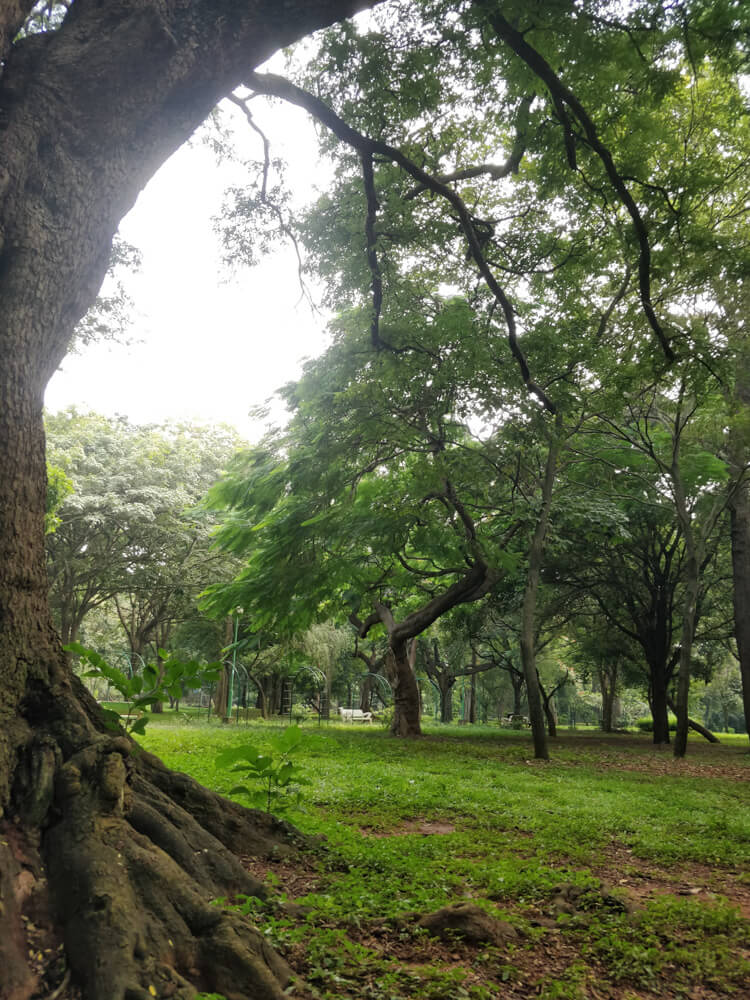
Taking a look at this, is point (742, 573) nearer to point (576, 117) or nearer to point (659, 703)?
point (659, 703)

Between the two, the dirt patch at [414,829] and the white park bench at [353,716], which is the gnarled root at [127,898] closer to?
→ the dirt patch at [414,829]

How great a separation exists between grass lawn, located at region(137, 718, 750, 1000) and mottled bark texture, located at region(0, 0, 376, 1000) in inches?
16.2

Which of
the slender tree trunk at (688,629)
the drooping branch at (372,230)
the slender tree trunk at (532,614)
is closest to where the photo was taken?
the drooping branch at (372,230)

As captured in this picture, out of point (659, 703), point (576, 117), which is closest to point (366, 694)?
point (659, 703)

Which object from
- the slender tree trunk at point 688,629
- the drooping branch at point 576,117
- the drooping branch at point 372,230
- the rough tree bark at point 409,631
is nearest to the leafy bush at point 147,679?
the drooping branch at point 372,230

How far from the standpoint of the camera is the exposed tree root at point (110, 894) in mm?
1924

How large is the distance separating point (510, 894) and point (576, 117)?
5.75m

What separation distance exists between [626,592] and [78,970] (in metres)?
18.8

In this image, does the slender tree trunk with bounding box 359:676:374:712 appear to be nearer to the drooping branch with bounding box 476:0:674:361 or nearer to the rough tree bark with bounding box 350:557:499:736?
the rough tree bark with bounding box 350:557:499:736

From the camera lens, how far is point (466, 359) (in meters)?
8.05

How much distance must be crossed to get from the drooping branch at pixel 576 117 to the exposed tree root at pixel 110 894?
16.2 feet

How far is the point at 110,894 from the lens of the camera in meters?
2.12

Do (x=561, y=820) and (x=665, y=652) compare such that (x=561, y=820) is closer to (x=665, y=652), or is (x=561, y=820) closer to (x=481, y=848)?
(x=481, y=848)

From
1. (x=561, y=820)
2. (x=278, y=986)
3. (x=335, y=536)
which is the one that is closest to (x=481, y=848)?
(x=561, y=820)
